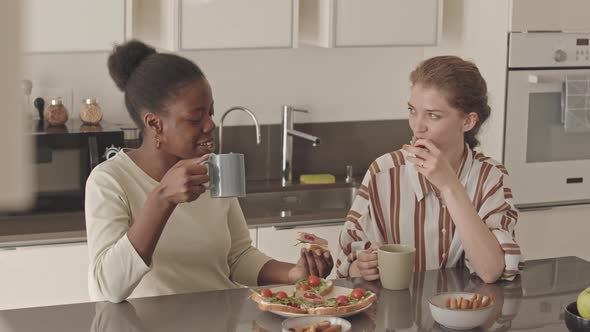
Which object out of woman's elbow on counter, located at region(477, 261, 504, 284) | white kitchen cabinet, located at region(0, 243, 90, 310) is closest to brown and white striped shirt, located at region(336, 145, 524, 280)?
woman's elbow on counter, located at region(477, 261, 504, 284)

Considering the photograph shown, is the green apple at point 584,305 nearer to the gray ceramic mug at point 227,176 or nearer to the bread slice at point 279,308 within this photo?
the bread slice at point 279,308

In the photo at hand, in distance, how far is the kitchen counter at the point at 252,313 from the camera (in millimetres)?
1593

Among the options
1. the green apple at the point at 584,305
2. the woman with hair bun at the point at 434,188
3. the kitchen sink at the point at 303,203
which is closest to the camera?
the green apple at the point at 584,305

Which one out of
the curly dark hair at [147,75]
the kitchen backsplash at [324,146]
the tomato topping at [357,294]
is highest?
the curly dark hair at [147,75]

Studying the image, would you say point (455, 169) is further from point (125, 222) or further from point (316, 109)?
point (316, 109)

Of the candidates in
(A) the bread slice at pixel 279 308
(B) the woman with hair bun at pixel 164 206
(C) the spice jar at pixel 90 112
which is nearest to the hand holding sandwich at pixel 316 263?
(B) the woman with hair bun at pixel 164 206

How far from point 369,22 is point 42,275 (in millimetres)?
1619

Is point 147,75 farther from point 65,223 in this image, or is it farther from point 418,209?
point 65,223

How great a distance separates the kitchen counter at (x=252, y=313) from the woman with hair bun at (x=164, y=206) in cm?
8

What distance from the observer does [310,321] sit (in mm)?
1538

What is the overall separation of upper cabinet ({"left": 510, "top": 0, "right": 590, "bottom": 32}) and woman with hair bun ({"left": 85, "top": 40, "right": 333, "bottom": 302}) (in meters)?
1.82

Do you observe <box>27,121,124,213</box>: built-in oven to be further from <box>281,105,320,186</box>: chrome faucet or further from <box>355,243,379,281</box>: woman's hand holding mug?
<box>355,243,379,281</box>: woman's hand holding mug

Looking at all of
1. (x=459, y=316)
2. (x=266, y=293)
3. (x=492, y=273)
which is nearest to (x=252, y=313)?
(x=266, y=293)

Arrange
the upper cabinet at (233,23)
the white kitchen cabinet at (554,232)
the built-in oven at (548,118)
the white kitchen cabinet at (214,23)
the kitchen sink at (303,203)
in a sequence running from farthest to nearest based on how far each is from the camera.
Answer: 1. the white kitchen cabinet at (554,232)
2. the built-in oven at (548,118)
3. the kitchen sink at (303,203)
4. the white kitchen cabinet at (214,23)
5. the upper cabinet at (233,23)
